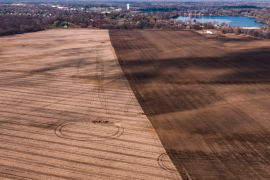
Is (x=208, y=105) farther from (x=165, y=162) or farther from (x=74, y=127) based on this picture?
(x=74, y=127)

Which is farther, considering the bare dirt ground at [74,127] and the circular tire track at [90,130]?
the circular tire track at [90,130]

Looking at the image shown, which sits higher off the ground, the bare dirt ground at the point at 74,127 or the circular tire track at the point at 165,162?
the bare dirt ground at the point at 74,127

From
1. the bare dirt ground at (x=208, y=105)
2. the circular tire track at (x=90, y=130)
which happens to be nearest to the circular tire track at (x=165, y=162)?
the bare dirt ground at (x=208, y=105)

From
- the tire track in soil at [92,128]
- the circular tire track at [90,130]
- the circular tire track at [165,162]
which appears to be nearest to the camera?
the circular tire track at [165,162]

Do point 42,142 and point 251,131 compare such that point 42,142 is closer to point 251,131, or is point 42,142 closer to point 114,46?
point 251,131

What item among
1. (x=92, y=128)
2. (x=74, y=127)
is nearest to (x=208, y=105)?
(x=92, y=128)

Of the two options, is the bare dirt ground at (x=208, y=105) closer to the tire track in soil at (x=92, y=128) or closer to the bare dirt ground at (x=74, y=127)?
the bare dirt ground at (x=74, y=127)
